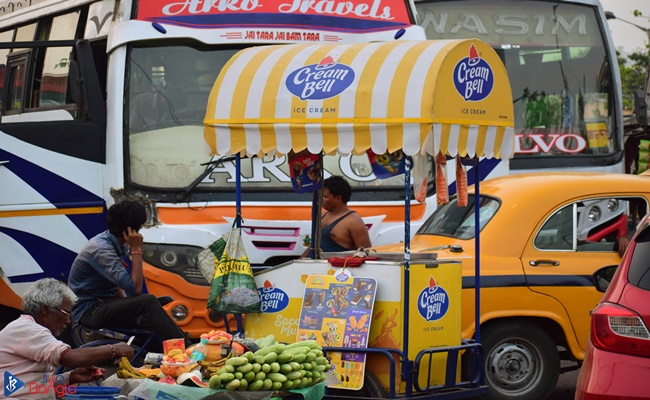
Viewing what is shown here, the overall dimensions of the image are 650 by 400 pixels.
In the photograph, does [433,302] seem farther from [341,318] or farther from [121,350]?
[121,350]

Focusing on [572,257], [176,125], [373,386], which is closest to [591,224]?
[572,257]

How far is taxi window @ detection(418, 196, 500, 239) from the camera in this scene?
8664 millimetres

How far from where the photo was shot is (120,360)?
21.3ft

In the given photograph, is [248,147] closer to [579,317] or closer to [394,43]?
[394,43]

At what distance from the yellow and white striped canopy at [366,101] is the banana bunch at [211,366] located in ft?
4.91

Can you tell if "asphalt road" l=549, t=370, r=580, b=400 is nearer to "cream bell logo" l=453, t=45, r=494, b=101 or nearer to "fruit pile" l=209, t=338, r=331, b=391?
"cream bell logo" l=453, t=45, r=494, b=101

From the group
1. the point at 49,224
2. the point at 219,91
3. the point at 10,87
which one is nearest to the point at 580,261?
the point at 219,91

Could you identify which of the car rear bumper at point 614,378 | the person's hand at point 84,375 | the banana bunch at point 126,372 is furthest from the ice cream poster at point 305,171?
the car rear bumper at point 614,378

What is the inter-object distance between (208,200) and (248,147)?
225 cm

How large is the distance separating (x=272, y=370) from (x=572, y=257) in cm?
334

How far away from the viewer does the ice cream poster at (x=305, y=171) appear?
8156 mm

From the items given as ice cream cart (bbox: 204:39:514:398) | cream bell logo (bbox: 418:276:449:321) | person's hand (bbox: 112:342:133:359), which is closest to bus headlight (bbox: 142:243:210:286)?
ice cream cart (bbox: 204:39:514:398)

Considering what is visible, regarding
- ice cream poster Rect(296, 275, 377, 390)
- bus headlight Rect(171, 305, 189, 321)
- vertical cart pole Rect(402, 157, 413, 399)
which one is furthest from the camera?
bus headlight Rect(171, 305, 189, 321)

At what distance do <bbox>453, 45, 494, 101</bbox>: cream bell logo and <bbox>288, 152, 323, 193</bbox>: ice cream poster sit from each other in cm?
156
